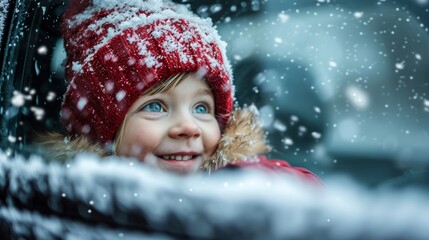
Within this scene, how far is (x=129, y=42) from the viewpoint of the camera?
863 millimetres

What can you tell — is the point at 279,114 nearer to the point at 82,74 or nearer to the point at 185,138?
the point at 185,138

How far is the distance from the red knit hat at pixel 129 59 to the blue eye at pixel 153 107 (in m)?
0.02

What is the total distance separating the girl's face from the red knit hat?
0.02 meters

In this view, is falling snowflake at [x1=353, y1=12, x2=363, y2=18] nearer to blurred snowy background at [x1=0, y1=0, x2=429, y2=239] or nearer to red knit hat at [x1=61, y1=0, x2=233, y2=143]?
blurred snowy background at [x1=0, y1=0, x2=429, y2=239]

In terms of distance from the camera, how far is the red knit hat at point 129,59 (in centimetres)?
84

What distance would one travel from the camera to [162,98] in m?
0.83

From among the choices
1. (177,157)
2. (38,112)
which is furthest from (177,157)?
(38,112)

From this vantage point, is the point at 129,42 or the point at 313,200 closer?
the point at 313,200

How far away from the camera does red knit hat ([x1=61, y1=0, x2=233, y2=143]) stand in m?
0.84

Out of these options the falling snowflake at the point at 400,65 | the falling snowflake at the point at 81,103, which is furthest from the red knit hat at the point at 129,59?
the falling snowflake at the point at 400,65

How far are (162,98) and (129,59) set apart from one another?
0.07m

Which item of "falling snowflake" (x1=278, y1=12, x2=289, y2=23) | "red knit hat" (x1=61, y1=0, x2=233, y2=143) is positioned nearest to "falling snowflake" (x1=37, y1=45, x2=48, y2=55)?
"red knit hat" (x1=61, y1=0, x2=233, y2=143)

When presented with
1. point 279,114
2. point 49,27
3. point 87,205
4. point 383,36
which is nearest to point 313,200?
point 279,114

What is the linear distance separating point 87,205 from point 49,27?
12.1 inches
